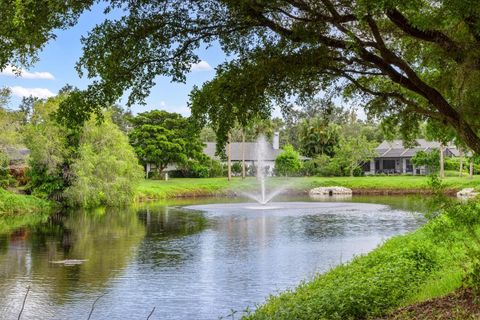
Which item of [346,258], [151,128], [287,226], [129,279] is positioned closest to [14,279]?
[129,279]

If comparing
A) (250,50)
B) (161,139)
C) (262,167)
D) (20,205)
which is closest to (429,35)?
(250,50)

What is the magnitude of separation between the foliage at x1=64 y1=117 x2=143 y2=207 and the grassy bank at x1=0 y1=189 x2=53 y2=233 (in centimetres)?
210

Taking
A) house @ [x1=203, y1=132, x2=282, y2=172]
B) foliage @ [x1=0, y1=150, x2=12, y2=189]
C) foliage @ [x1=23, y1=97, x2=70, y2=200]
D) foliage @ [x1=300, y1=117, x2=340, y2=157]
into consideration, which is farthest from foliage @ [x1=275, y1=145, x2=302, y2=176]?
foliage @ [x1=0, y1=150, x2=12, y2=189]

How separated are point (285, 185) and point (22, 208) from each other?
31462 mm

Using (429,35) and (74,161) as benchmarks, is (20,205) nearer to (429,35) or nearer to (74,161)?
(74,161)

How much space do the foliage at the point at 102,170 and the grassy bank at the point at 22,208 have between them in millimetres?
2098

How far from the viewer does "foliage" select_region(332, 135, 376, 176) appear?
70.3 metres

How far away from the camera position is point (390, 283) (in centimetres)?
1190

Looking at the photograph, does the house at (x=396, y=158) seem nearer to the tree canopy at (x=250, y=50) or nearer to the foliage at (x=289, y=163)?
the foliage at (x=289, y=163)

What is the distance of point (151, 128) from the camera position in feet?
211

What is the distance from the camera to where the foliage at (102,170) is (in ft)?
142

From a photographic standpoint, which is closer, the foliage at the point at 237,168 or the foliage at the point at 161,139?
the foliage at the point at 161,139

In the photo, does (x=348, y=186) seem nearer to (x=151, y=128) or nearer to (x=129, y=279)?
(x=151, y=128)

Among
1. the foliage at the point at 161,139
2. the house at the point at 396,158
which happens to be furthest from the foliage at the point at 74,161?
the house at the point at 396,158
